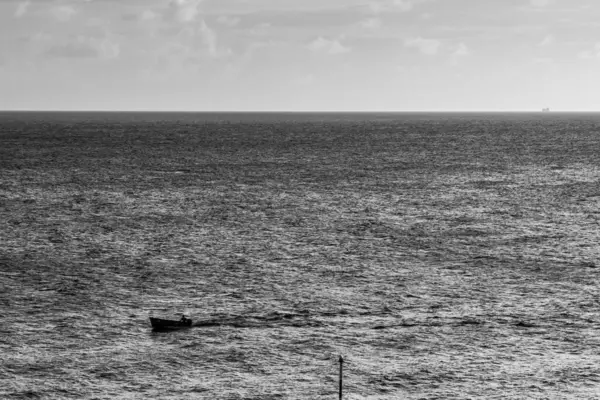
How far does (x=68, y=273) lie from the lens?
205 feet

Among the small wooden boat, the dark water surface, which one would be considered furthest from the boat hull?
the dark water surface

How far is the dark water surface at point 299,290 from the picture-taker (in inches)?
1633

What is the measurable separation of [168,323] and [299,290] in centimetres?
1277

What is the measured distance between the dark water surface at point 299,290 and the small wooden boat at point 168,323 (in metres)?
0.58

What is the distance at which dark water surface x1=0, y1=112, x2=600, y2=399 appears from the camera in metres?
41.5

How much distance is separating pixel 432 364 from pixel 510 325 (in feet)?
29.8

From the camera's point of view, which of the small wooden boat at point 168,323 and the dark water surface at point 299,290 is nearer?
the dark water surface at point 299,290

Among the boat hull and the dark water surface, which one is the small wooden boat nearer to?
the boat hull

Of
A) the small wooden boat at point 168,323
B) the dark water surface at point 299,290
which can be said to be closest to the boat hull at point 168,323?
the small wooden boat at point 168,323

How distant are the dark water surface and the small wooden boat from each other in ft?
1.89

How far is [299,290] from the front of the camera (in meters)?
58.0

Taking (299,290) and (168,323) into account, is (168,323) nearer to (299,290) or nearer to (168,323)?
(168,323)

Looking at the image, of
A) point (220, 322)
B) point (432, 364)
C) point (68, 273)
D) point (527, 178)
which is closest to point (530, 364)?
point (432, 364)

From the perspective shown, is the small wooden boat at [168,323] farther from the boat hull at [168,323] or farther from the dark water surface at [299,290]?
the dark water surface at [299,290]
